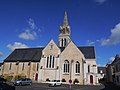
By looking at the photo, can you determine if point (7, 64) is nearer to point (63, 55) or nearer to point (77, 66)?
point (63, 55)

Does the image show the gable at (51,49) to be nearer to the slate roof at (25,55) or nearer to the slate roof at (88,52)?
the slate roof at (25,55)

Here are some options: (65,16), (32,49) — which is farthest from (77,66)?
(65,16)

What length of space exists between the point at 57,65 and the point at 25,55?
1320cm

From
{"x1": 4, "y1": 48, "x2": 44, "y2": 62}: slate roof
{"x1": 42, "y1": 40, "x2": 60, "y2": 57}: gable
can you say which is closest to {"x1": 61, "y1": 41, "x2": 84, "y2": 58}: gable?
{"x1": 42, "y1": 40, "x2": 60, "y2": 57}: gable

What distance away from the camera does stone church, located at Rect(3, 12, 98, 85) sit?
144ft

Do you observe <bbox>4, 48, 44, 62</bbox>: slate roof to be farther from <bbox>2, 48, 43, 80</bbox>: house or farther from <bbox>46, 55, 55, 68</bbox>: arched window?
<bbox>46, 55, 55, 68</bbox>: arched window

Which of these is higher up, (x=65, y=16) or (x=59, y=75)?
(x=65, y=16)

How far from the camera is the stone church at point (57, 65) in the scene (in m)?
43.8

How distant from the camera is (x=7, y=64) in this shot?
51.4 meters

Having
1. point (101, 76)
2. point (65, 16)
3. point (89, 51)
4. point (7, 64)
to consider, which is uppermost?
point (65, 16)

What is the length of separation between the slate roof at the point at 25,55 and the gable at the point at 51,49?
3452 millimetres

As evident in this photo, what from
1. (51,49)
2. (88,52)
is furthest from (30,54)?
(88,52)

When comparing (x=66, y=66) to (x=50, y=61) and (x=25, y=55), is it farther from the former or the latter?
(x=25, y=55)

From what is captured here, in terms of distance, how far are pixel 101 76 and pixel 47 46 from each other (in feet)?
171
